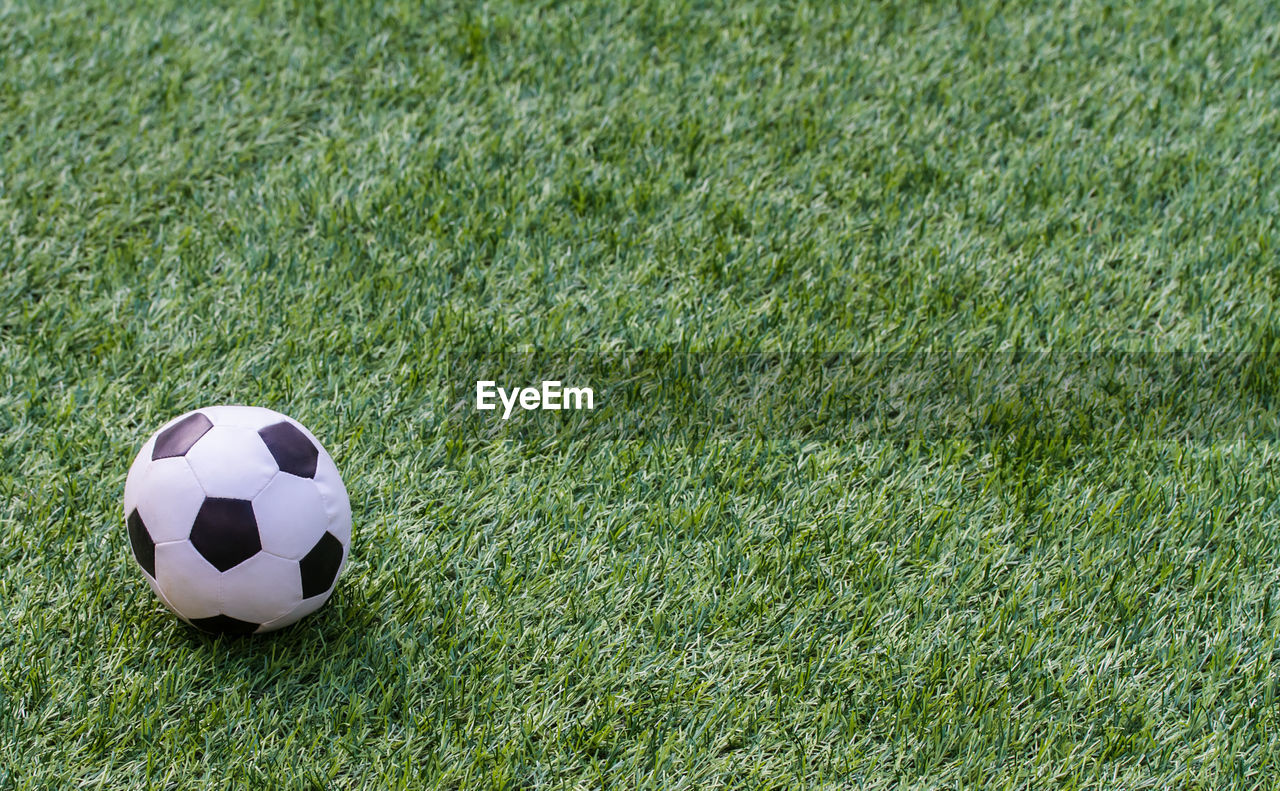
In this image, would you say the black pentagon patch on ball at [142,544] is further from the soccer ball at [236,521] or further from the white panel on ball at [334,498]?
the white panel on ball at [334,498]

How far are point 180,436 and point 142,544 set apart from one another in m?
0.22

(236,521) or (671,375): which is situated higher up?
(236,521)

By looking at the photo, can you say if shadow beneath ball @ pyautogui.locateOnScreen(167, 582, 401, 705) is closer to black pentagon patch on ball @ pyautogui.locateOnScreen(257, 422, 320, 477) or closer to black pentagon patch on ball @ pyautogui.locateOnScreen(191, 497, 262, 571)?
black pentagon patch on ball @ pyautogui.locateOnScreen(191, 497, 262, 571)

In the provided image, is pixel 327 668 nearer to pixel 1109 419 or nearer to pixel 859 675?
pixel 859 675

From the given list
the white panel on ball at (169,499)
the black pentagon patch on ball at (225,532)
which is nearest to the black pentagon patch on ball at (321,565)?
the black pentagon patch on ball at (225,532)

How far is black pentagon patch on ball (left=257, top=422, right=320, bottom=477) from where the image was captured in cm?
245

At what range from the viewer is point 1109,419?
129 inches

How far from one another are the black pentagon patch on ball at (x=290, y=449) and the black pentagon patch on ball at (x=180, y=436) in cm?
12

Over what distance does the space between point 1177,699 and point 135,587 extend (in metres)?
2.22

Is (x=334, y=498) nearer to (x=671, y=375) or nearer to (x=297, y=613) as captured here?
(x=297, y=613)

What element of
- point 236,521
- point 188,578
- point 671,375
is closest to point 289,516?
point 236,521

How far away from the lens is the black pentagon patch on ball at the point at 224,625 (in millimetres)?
2461

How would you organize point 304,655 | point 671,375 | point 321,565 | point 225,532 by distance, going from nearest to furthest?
point 225,532, point 321,565, point 304,655, point 671,375

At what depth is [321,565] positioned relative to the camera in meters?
2.46
